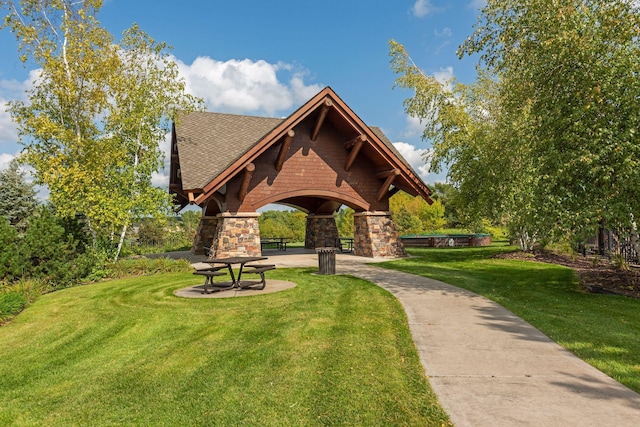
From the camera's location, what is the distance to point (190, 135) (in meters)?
20.1

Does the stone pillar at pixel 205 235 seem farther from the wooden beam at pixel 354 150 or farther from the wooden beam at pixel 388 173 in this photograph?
the wooden beam at pixel 388 173

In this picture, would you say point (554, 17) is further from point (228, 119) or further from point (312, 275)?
point (228, 119)

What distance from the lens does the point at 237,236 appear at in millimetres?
16625

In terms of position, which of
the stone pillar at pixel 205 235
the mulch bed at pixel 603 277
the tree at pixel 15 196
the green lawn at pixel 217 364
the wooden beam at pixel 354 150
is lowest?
the green lawn at pixel 217 364

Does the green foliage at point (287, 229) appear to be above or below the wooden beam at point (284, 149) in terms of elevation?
below

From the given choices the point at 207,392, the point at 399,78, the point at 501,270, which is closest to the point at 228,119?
the point at 399,78

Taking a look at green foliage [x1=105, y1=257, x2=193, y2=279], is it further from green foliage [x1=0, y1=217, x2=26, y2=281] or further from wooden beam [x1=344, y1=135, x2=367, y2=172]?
wooden beam [x1=344, y1=135, x2=367, y2=172]

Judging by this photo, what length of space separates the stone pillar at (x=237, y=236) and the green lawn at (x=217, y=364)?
22.6 feet

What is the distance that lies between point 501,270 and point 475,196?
6.72 metres

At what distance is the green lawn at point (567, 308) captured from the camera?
17.8ft

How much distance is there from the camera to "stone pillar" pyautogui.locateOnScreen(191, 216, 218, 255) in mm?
22031

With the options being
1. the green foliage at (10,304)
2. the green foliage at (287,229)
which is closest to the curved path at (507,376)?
the green foliage at (10,304)

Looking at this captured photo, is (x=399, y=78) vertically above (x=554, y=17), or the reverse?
(x=399, y=78)

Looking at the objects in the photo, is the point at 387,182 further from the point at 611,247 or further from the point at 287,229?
the point at 287,229
